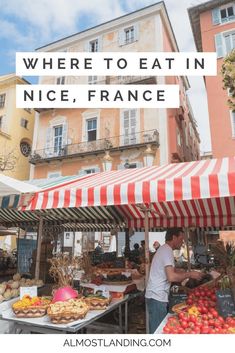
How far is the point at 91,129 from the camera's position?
70.1 ft

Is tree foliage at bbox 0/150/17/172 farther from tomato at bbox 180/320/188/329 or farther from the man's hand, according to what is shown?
tomato at bbox 180/320/188/329

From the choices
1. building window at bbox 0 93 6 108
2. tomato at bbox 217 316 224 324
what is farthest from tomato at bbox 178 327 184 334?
building window at bbox 0 93 6 108

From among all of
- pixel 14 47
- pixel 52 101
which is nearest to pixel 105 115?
pixel 14 47

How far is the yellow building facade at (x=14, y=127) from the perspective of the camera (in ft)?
83.4

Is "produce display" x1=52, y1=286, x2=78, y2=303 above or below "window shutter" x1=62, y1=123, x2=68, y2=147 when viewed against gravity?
below

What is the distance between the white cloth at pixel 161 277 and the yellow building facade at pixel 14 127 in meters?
22.6

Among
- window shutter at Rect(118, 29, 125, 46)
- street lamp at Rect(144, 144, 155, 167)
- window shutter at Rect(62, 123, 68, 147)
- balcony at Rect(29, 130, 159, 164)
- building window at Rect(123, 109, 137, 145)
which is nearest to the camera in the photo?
street lamp at Rect(144, 144, 155, 167)

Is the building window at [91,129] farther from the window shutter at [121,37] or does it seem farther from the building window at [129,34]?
the building window at [129,34]

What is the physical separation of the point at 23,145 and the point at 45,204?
79.8 ft

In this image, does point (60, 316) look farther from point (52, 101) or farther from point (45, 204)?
point (52, 101)

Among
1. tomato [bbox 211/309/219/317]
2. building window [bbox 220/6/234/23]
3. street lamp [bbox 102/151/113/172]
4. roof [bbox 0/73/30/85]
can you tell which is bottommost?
tomato [bbox 211/309/219/317]

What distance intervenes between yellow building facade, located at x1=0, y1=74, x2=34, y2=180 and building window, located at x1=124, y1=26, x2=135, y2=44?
34.8ft

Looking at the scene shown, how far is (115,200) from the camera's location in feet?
12.4

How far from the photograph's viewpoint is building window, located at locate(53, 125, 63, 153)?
22.3 metres
